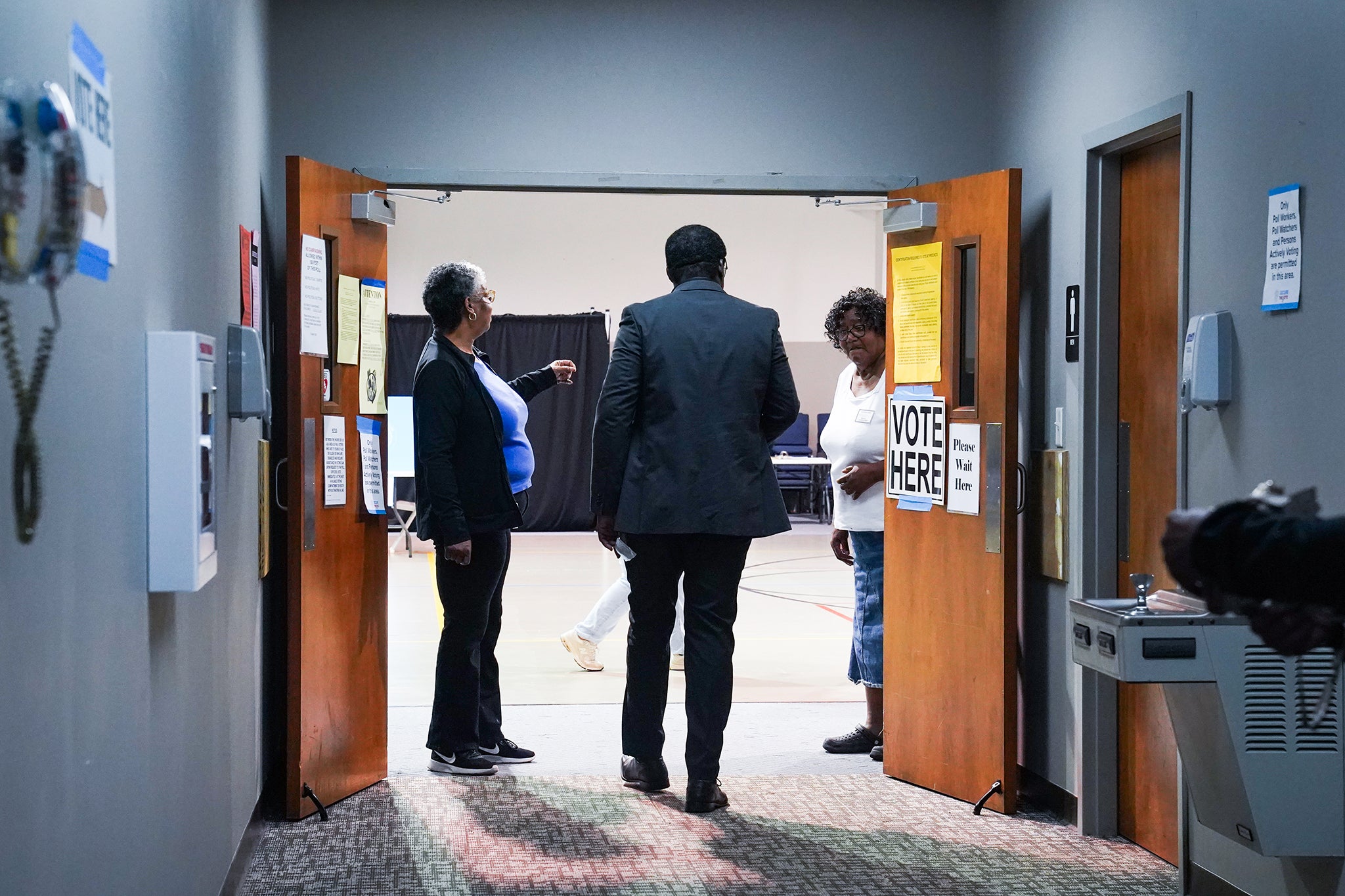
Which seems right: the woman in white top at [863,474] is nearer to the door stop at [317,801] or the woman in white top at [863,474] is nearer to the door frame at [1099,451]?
the door frame at [1099,451]

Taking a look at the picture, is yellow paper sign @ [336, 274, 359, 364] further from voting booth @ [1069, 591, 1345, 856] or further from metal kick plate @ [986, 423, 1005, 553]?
voting booth @ [1069, 591, 1345, 856]

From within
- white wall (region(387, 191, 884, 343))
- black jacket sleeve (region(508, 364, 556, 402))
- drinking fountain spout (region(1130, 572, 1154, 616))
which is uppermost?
white wall (region(387, 191, 884, 343))

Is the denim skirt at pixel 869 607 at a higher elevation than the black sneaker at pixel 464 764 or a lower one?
higher

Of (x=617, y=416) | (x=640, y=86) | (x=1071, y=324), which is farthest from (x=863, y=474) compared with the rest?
(x=640, y=86)

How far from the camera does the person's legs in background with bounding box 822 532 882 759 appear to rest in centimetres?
432

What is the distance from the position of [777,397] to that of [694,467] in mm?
349

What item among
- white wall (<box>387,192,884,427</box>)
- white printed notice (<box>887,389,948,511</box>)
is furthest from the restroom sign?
white wall (<box>387,192,884,427</box>)

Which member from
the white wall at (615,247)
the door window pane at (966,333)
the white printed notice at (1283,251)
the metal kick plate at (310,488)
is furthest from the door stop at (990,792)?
the white wall at (615,247)

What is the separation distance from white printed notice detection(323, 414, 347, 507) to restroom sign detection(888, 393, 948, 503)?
1.68 metres

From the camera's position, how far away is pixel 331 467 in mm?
3625

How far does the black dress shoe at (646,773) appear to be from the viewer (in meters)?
3.82

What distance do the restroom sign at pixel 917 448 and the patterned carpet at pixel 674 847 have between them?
0.93m

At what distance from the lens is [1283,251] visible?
2.56 m

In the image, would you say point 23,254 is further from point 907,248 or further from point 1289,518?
point 907,248
